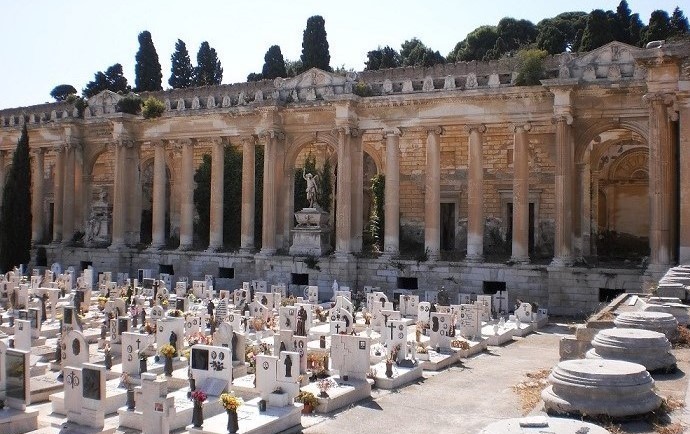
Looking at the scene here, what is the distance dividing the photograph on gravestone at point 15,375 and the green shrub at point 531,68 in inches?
783

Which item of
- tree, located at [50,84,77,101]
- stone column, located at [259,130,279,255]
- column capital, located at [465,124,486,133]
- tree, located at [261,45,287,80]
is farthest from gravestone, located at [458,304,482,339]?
tree, located at [50,84,77,101]

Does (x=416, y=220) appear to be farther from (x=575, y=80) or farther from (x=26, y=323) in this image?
(x=26, y=323)

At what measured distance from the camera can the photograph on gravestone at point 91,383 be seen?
10.3 m

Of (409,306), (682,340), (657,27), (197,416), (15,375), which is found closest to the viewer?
(197,416)

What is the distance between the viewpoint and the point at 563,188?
24703mm

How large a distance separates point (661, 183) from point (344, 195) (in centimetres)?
1223

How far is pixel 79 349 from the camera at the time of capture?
13.1 m

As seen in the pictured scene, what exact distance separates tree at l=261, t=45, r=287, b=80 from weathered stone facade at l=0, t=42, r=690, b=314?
1125cm

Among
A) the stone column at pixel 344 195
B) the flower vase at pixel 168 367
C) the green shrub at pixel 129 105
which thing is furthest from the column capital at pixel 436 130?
the flower vase at pixel 168 367

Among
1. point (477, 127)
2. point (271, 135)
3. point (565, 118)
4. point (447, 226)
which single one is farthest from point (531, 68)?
point (271, 135)

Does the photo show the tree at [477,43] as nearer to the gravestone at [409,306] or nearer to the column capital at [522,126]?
the column capital at [522,126]

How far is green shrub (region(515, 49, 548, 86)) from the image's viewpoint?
24969 millimetres

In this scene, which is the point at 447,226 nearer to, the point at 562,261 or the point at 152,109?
the point at 562,261

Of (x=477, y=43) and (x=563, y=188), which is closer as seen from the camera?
(x=563, y=188)
